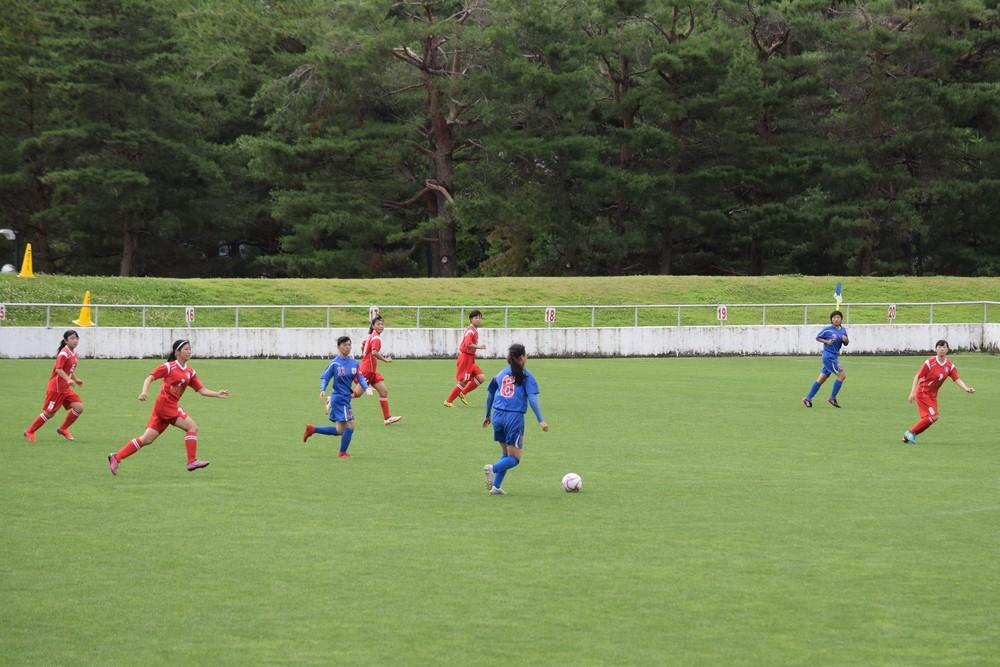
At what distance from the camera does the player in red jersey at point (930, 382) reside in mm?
19672

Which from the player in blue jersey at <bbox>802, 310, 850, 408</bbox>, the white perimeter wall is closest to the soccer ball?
the player in blue jersey at <bbox>802, 310, 850, 408</bbox>

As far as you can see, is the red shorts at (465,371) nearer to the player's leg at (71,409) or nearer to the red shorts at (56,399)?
the player's leg at (71,409)

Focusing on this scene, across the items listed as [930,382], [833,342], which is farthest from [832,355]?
[930,382]

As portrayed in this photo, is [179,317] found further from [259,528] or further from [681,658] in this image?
[681,658]

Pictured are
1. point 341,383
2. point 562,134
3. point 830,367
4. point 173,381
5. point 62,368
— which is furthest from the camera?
point 562,134

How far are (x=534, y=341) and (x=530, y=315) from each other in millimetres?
5321

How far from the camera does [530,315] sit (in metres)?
47.0

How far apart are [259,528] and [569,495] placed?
3.74m

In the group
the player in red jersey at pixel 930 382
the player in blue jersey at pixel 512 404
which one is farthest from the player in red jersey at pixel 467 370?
the player in blue jersey at pixel 512 404

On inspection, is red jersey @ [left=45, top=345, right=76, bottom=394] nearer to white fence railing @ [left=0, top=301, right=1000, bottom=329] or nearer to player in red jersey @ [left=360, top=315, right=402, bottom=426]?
player in red jersey @ [left=360, top=315, right=402, bottom=426]

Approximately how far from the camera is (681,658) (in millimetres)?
8430

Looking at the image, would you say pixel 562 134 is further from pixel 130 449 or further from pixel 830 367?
pixel 130 449

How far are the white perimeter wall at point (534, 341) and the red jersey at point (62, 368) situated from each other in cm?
1978

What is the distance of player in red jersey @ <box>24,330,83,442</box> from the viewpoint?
62.5 feet
